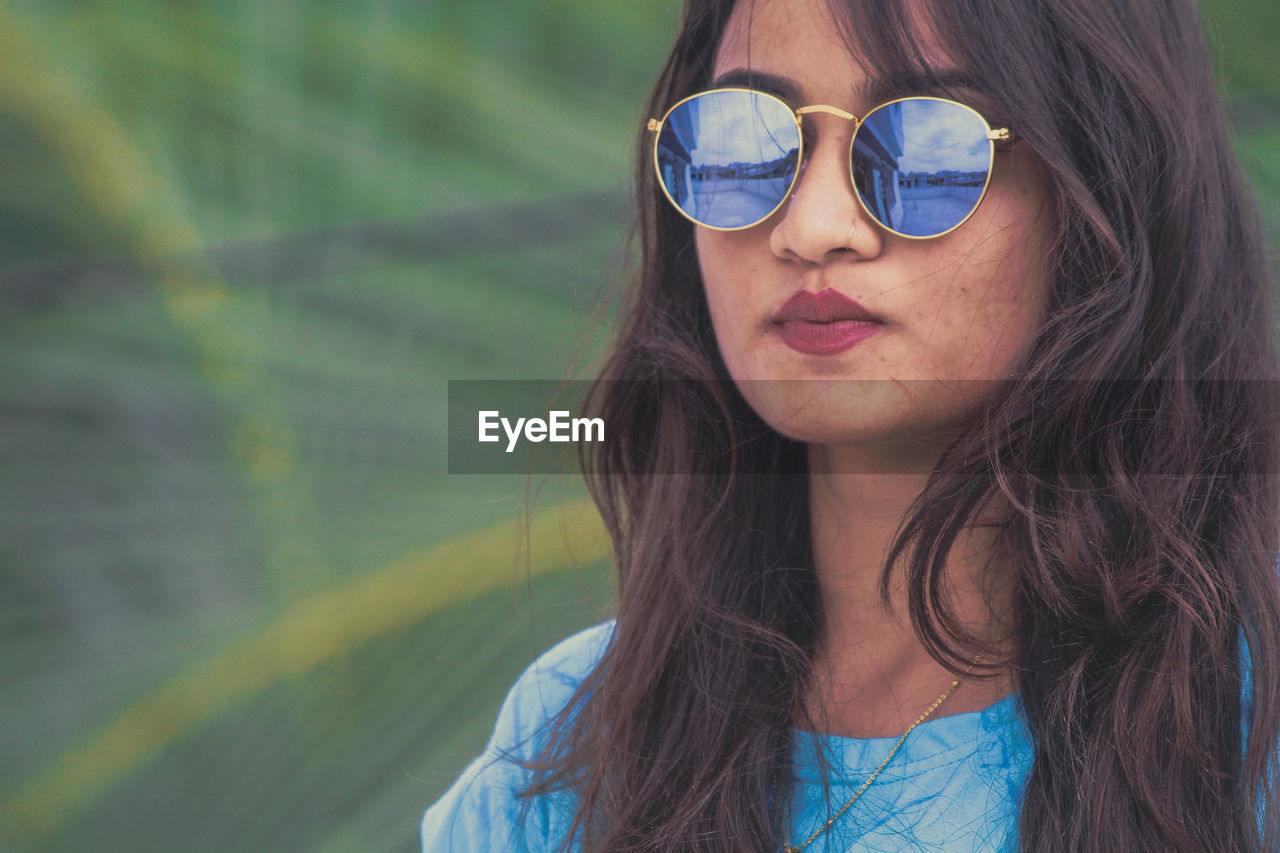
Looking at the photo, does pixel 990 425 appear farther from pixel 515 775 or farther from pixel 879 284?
pixel 515 775

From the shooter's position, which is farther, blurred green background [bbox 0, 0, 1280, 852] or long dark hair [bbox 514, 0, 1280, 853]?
blurred green background [bbox 0, 0, 1280, 852]

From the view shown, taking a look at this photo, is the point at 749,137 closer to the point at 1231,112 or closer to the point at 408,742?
the point at 1231,112

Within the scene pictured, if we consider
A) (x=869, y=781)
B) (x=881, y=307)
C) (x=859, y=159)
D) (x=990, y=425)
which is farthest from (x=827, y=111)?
(x=869, y=781)

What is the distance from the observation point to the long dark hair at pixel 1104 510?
797 millimetres

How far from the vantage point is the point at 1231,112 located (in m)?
A: 1.35

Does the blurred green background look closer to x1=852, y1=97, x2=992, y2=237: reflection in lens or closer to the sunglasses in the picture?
the sunglasses

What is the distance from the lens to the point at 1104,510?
874mm

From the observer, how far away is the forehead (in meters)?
0.85

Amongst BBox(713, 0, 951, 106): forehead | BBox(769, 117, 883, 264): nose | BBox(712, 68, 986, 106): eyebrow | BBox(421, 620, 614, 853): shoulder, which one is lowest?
BBox(421, 620, 614, 853): shoulder

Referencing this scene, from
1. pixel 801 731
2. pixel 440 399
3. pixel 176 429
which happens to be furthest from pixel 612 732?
pixel 176 429

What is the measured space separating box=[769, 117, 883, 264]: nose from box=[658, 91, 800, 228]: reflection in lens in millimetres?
19

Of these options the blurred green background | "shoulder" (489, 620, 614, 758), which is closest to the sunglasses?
"shoulder" (489, 620, 614, 758)

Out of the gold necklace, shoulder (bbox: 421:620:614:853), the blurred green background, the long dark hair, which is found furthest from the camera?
the blurred green background

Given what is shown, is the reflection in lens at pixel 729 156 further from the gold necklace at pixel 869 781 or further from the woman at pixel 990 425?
the gold necklace at pixel 869 781
